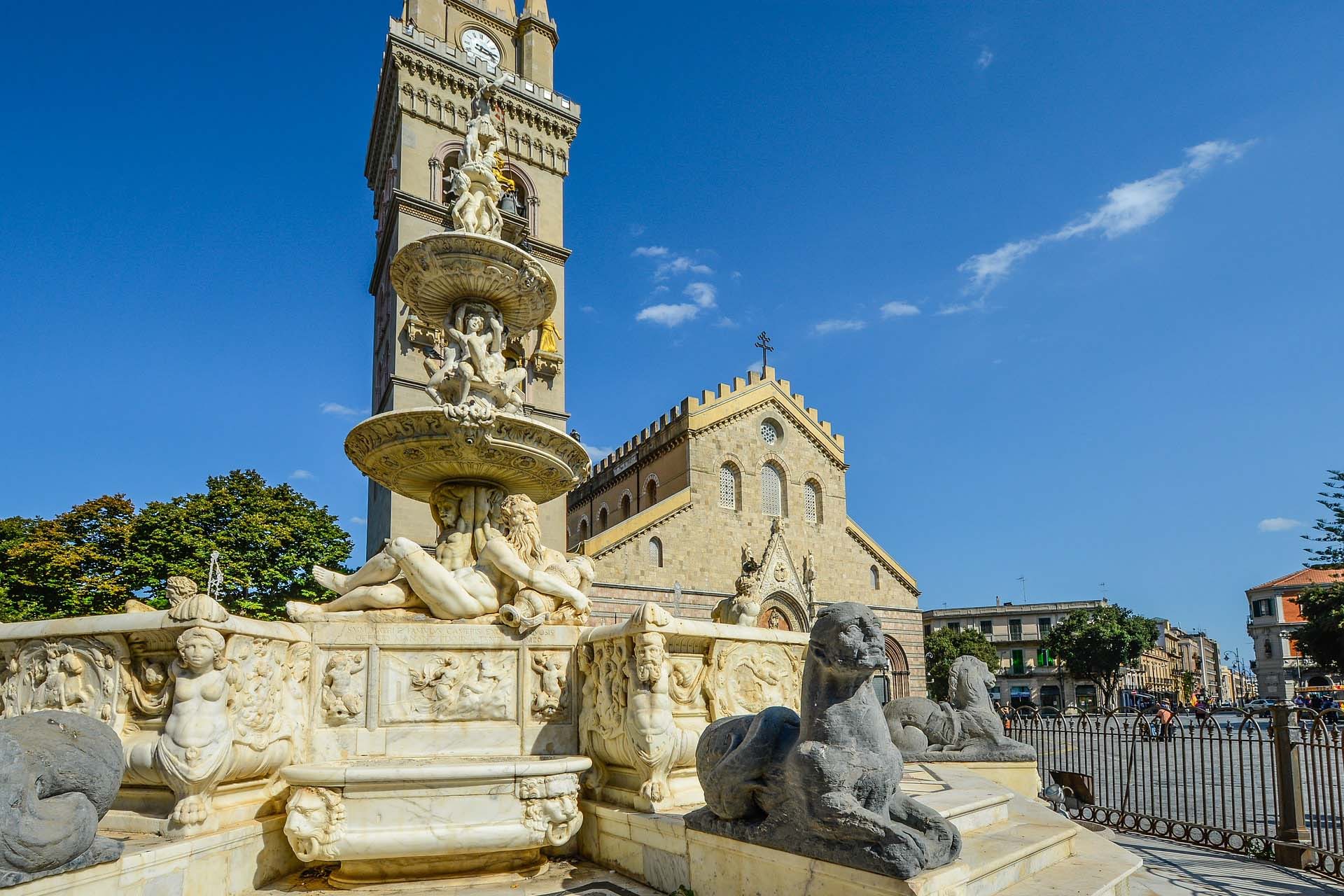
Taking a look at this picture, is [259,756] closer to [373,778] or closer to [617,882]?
[373,778]

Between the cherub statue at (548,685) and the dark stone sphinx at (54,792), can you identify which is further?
the cherub statue at (548,685)

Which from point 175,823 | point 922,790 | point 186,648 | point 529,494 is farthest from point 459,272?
point 922,790

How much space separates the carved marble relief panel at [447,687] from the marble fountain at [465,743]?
16 millimetres

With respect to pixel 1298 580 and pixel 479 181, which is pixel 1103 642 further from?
pixel 479 181

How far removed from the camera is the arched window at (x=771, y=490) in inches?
1631

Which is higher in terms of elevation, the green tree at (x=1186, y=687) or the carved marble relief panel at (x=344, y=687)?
the carved marble relief panel at (x=344, y=687)

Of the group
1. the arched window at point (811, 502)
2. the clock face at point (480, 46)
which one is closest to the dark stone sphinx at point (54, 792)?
the arched window at point (811, 502)

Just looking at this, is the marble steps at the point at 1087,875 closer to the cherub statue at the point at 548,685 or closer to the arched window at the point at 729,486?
the cherub statue at the point at 548,685

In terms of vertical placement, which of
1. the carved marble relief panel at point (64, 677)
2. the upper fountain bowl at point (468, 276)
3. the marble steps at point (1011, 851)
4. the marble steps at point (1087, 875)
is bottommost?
the marble steps at point (1087, 875)

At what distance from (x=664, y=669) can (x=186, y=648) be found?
9.63ft

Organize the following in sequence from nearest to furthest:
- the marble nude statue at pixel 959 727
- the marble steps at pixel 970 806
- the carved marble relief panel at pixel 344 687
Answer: the marble steps at pixel 970 806, the carved marble relief panel at pixel 344 687, the marble nude statue at pixel 959 727

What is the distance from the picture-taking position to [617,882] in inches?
211

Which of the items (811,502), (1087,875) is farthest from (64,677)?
(811,502)

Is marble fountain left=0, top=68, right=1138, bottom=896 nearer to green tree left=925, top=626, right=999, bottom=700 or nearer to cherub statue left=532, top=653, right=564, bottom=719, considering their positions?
cherub statue left=532, top=653, right=564, bottom=719
